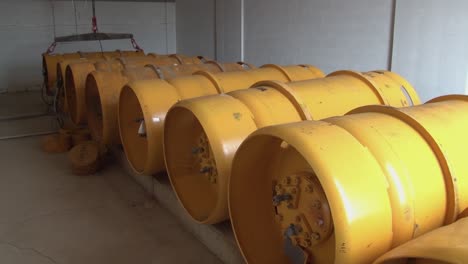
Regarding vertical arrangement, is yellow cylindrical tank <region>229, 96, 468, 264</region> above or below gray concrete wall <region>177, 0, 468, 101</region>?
below

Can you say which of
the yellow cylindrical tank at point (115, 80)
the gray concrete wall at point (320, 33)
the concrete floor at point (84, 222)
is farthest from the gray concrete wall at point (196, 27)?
the concrete floor at point (84, 222)

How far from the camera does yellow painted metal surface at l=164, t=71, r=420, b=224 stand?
219 centimetres

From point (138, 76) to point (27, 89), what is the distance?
590 centimetres

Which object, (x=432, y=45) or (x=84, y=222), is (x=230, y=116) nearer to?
(x=84, y=222)

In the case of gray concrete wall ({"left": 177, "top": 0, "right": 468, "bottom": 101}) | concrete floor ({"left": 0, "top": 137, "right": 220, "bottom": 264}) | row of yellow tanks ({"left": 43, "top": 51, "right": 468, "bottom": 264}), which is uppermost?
gray concrete wall ({"left": 177, "top": 0, "right": 468, "bottom": 101})

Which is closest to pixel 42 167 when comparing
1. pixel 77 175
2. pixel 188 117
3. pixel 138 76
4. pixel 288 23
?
pixel 77 175

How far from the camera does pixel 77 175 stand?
13.5 ft

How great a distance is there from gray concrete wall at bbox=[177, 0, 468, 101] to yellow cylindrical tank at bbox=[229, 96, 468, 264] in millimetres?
2106

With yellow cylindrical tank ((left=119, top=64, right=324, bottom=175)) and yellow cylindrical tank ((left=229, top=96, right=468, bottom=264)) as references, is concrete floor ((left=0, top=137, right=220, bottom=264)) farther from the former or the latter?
yellow cylindrical tank ((left=229, top=96, right=468, bottom=264))

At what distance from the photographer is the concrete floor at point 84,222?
2.65m

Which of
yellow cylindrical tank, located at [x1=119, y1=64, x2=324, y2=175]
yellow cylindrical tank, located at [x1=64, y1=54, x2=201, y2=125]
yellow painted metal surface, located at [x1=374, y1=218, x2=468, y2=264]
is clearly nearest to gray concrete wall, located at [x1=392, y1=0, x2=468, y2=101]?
yellow cylindrical tank, located at [x1=119, y1=64, x2=324, y2=175]

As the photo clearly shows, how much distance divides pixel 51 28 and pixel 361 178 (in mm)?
8677

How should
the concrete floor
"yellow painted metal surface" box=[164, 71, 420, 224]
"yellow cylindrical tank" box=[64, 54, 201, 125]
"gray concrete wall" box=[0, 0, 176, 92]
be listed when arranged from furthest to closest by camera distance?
1. "gray concrete wall" box=[0, 0, 176, 92]
2. "yellow cylindrical tank" box=[64, 54, 201, 125]
3. the concrete floor
4. "yellow painted metal surface" box=[164, 71, 420, 224]

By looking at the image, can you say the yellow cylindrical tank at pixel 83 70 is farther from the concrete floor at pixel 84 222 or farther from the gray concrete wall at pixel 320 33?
the gray concrete wall at pixel 320 33
